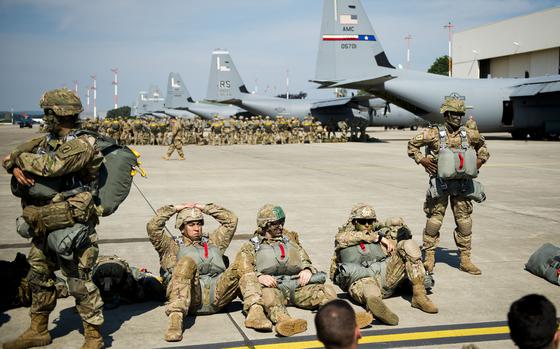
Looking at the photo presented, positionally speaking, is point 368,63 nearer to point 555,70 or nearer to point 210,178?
point 210,178

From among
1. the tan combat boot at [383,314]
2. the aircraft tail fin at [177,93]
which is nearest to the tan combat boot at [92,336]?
the tan combat boot at [383,314]

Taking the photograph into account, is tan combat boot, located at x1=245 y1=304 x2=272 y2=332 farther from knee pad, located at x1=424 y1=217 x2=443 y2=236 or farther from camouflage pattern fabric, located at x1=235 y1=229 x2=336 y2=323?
knee pad, located at x1=424 y1=217 x2=443 y2=236

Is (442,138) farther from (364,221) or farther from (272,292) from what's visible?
(272,292)

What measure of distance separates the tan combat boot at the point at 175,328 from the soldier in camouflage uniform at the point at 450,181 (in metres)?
3.75

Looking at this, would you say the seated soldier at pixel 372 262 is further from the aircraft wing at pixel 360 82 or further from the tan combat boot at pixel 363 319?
the aircraft wing at pixel 360 82

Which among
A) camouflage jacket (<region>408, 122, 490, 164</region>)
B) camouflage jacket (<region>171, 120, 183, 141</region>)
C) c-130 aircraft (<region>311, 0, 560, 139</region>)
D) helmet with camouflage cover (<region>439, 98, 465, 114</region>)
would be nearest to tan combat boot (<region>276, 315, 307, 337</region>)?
camouflage jacket (<region>408, 122, 490, 164</region>)

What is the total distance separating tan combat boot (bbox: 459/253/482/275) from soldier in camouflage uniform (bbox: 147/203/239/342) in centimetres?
338

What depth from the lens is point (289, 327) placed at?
5.48m

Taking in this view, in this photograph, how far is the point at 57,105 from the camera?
5.22 m

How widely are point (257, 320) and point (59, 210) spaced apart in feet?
7.05

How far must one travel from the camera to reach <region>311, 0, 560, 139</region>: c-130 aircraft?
34.7 m

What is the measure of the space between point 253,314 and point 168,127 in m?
35.0

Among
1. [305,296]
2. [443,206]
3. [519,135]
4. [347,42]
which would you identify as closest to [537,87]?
[519,135]

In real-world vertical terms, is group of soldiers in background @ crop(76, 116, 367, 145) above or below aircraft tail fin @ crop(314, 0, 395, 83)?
below
